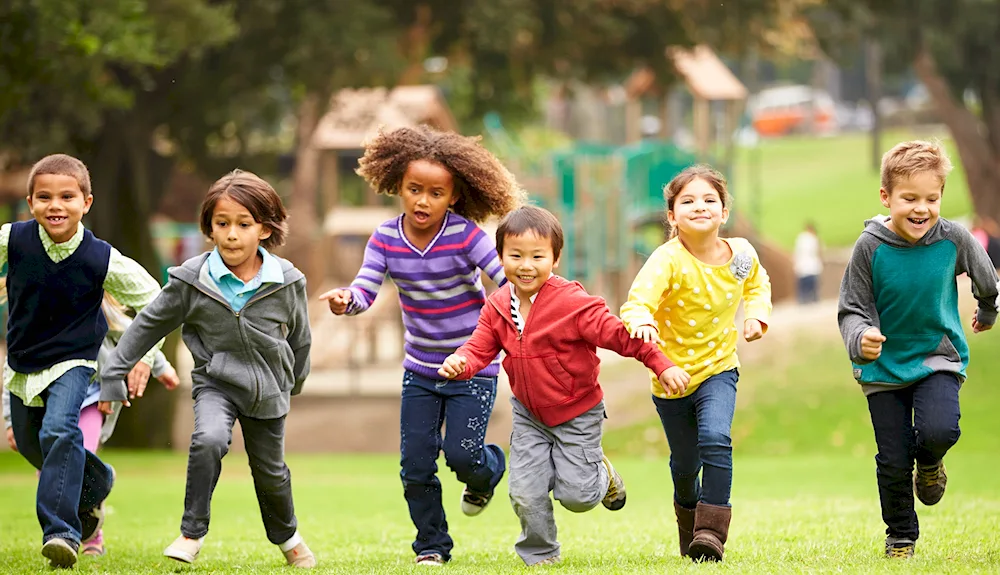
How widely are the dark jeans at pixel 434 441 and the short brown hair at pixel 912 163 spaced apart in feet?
6.96

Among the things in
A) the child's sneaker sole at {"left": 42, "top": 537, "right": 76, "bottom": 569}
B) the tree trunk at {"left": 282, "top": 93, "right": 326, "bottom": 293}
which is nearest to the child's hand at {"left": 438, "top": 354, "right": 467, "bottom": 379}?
the child's sneaker sole at {"left": 42, "top": 537, "right": 76, "bottom": 569}

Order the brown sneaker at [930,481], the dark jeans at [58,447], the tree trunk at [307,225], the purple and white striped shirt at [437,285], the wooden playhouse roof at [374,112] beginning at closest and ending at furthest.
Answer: the dark jeans at [58,447] < the brown sneaker at [930,481] < the purple and white striped shirt at [437,285] < the wooden playhouse roof at [374,112] < the tree trunk at [307,225]

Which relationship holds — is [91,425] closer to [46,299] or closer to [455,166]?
[46,299]

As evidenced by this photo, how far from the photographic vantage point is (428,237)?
663 cm

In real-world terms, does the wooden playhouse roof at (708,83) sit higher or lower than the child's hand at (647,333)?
higher

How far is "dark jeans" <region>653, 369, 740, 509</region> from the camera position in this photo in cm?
588

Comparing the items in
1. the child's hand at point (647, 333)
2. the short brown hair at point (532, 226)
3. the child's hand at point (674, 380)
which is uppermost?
the short brown hair at point (532, 226)

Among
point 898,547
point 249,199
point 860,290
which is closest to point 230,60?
point 249,199

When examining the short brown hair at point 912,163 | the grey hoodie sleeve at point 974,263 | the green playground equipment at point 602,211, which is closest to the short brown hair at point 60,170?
the short brown hair at point 912,163

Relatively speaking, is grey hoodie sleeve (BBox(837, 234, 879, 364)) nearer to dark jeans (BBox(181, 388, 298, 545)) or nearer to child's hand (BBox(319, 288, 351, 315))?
child's hand (BBox(319, 288, 351, 315))

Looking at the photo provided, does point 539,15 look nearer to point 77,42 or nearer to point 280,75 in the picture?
point 280,75

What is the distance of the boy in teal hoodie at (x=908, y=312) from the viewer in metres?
5.98

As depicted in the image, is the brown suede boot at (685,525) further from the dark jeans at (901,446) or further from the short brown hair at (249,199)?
the short brown hair at (249,199)

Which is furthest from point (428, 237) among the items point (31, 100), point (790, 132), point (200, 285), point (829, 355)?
point (790, 132)
